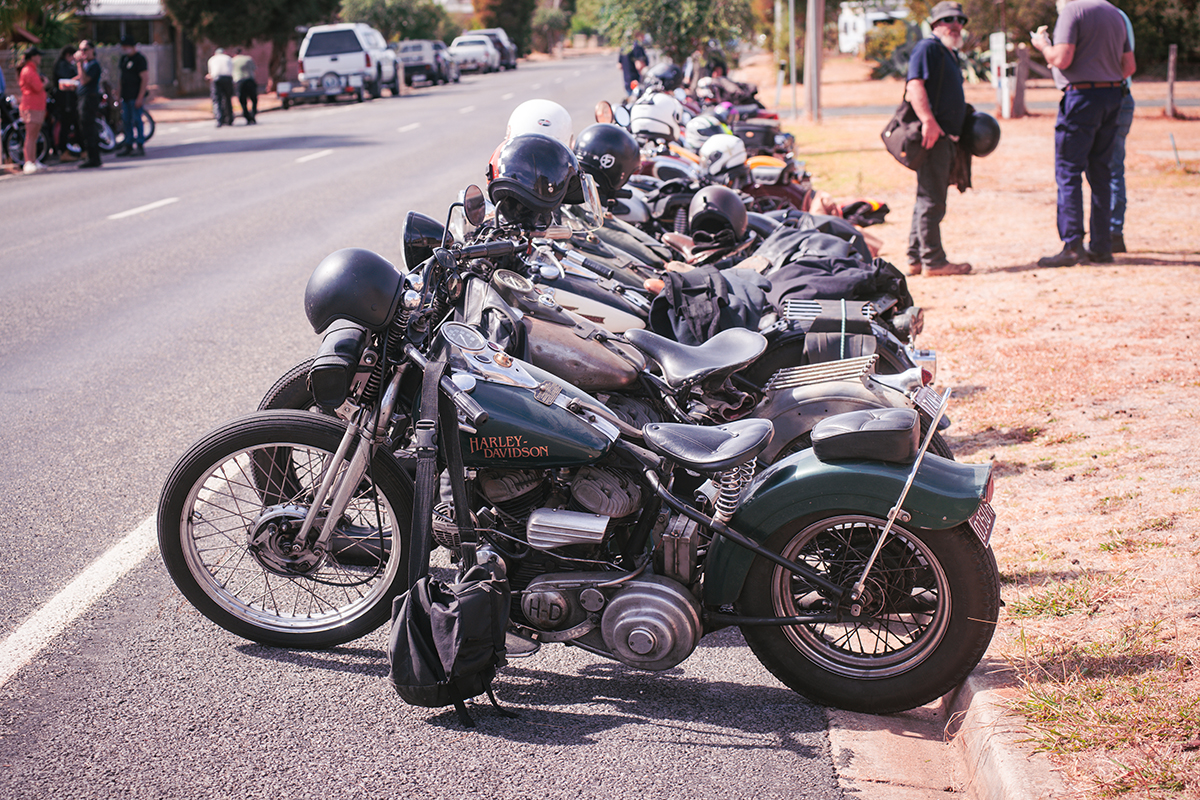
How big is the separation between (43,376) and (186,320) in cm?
149

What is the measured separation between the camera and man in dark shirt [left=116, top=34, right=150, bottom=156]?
64.4 ft

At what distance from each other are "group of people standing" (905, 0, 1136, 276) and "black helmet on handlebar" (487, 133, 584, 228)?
18.3ft

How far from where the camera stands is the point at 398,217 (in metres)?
12.2

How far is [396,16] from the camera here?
191 ft

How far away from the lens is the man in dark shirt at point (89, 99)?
55.6 ft

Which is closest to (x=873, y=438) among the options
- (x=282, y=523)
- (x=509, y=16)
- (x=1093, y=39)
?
(x=282, y=523)

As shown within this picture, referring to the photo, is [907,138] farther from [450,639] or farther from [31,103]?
[31,103]

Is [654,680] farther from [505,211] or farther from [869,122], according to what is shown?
[869,122]

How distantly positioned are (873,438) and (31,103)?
675 inches

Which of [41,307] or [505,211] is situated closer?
[505,211]

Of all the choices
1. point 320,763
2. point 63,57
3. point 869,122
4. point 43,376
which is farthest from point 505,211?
point 869,122

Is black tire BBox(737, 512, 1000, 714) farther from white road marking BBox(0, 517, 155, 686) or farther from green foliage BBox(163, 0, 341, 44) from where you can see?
green foliage BBox(163, 0, 341, 44)

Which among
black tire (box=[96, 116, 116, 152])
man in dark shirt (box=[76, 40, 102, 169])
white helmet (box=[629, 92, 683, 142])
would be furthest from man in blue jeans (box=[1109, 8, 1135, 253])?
black tire (box=[96, 116, 116, 152])

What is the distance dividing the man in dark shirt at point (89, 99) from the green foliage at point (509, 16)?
61.3 metres
